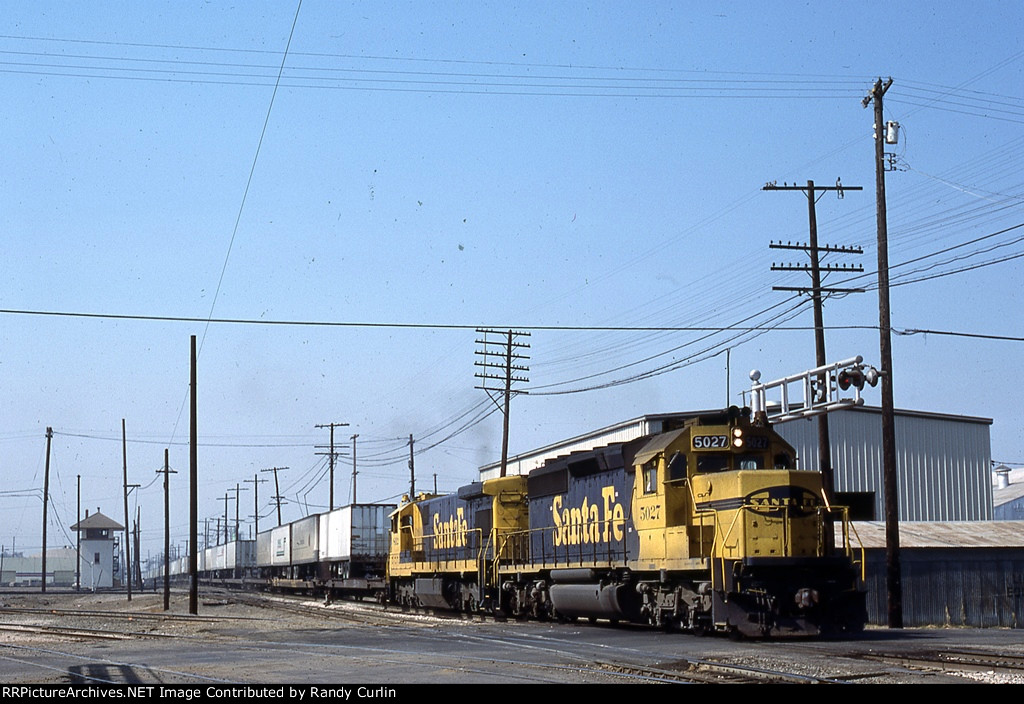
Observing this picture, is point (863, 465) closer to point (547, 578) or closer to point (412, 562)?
point (412, 562)

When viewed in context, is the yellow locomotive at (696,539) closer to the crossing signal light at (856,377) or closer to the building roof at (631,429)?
the crossing signal light at (856,377)

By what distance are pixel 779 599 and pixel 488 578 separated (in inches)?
461

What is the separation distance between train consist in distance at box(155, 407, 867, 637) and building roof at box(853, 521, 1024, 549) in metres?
12.9

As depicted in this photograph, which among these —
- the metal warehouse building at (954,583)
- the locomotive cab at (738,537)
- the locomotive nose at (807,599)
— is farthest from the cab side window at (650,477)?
the metal warehouse building at (954,583)

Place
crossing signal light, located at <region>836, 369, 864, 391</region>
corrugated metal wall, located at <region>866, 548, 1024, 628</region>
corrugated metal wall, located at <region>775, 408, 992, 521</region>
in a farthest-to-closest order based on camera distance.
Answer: corrugated metal wall, located at <region>775, 408, 992, 521</region> < corrugated metal wall, located at <region>866, 548, 1024, 628</region> < crossing signal light, located at <region>836, 369, 864, 391</region>

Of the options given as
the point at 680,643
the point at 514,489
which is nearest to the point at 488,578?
the point at 514,489

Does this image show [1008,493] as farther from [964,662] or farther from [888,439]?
[964,662]

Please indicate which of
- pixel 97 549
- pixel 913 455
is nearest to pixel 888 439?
pixel 913 455

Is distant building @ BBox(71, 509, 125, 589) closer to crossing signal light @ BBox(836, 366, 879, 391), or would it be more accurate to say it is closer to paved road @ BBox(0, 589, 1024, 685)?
paved road @ BBox(0, 589, 1024, 685)

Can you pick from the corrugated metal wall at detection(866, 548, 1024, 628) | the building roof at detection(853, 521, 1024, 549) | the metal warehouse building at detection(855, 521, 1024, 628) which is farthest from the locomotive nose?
the building roof at detection(853, 521, 1024, 549)

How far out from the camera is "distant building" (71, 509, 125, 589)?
4301 inches

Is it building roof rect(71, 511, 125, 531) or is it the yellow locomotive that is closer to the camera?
the yellow locomotive

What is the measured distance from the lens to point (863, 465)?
45.0 metres

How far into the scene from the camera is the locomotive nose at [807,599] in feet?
62.2
